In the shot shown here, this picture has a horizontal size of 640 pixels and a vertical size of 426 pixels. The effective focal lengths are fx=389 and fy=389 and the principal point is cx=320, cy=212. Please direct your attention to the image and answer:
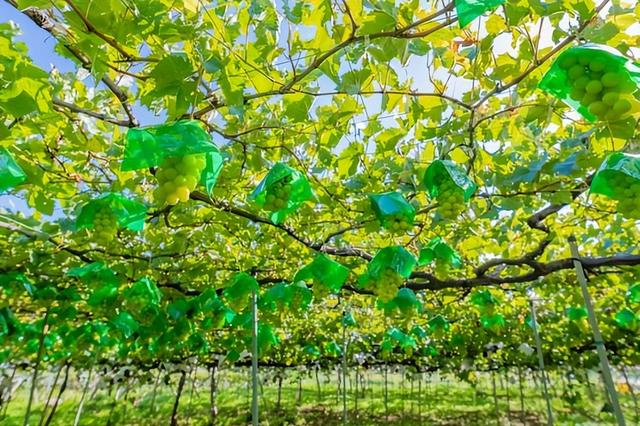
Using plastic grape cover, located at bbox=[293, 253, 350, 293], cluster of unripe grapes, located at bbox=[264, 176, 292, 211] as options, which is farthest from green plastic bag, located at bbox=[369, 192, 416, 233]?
plastic grape cover, located at bbox=[293, 253, 350, 293]

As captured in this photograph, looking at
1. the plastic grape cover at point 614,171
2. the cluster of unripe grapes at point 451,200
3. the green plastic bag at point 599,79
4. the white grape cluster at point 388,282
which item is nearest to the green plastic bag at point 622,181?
the plastic grape cover at point 614,171

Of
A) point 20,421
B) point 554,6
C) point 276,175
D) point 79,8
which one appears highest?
point 554,6

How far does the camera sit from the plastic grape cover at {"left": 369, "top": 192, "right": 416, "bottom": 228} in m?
1.70

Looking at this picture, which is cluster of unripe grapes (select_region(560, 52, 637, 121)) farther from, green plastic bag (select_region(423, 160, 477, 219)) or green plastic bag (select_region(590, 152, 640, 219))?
green plastic bag (select_region(423, 160, 477, 219))

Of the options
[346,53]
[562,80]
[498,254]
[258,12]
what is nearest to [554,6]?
[562,80]

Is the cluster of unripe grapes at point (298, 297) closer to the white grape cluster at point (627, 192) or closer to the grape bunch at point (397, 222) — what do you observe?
the grape bunch at point (397, 222)

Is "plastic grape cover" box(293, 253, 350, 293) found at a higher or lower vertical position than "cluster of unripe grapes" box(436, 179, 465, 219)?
lower

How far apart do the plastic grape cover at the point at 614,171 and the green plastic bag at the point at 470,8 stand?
1.72ft

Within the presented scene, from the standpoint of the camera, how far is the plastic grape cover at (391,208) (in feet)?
5.59

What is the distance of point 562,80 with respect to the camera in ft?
3.19

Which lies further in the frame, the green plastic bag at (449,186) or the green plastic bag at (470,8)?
the green plastic bag at (449,186)

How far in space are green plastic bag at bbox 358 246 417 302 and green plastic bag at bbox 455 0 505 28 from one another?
144cm

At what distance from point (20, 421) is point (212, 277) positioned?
A: 14.3m

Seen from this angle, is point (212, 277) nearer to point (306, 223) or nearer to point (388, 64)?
point (306, 223)
